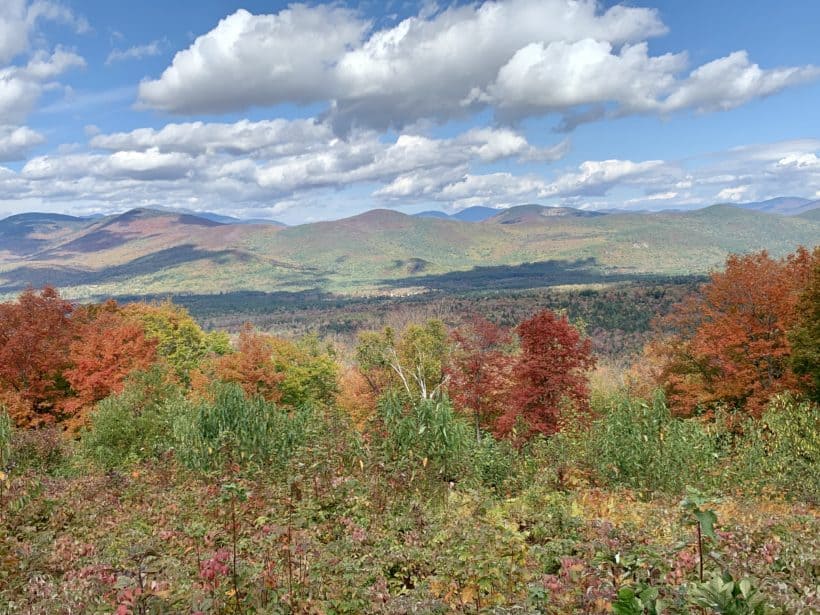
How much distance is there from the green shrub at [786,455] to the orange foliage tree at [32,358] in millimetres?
30714

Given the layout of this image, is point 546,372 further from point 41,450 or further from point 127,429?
point 41,450

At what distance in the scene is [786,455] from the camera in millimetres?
14555

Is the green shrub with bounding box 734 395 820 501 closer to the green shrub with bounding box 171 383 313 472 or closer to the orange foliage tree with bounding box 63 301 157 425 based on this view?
the green shrub with bounding box 171 383 313 472

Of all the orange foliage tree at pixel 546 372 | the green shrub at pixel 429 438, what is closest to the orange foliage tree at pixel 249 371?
the orange foliage tree at pixel 546 372

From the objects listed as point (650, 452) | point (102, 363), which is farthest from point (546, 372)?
point (102, 363)

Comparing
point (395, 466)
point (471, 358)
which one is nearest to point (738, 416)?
point (471, 358)

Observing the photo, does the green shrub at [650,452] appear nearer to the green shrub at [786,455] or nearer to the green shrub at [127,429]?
the green shrub at [786,455]

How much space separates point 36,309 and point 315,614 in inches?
1279

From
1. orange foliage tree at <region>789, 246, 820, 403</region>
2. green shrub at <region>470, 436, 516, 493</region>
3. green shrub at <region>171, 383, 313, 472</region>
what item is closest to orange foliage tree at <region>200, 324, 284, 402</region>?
green shrub at <region>171, 383, 313, 472</region>

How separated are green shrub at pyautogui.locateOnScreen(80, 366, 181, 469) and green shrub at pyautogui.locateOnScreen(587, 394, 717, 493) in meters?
13.9

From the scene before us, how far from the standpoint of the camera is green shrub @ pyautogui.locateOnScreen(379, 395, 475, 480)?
11.8 m

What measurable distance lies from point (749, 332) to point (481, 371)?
11784 millimetres

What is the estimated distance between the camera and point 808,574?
218 inches

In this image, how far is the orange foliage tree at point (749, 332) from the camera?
72.2ft
